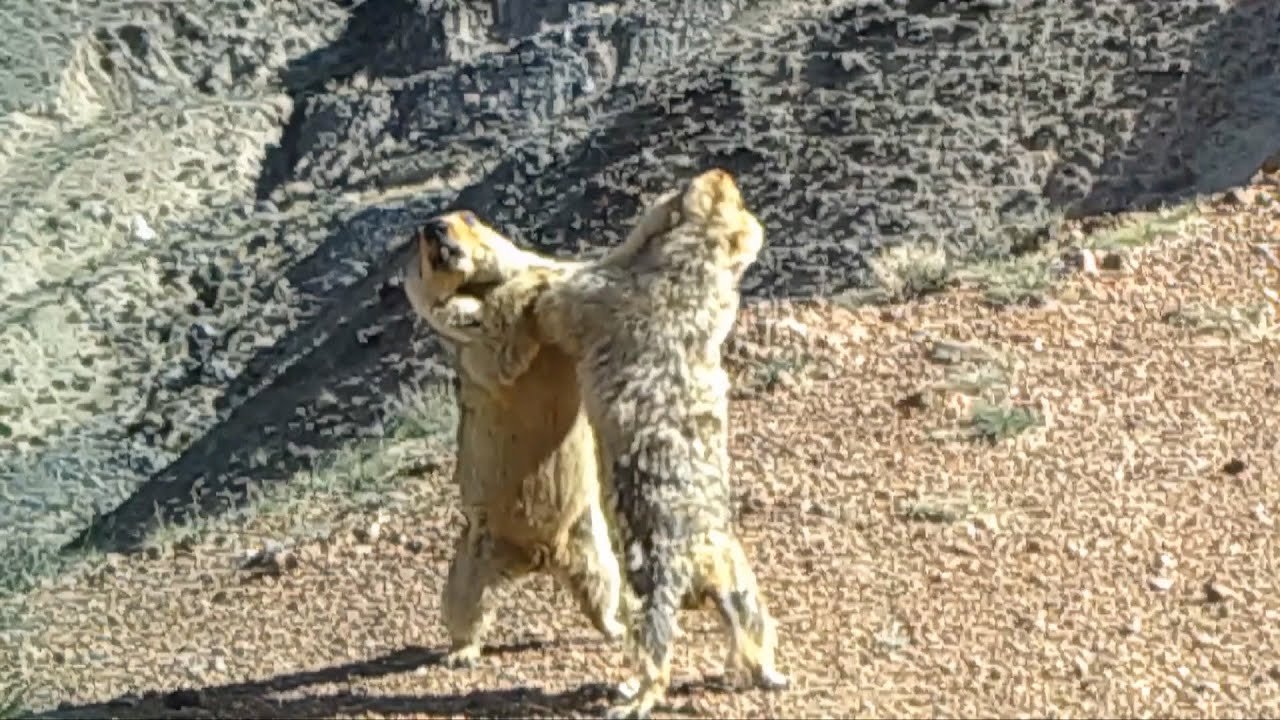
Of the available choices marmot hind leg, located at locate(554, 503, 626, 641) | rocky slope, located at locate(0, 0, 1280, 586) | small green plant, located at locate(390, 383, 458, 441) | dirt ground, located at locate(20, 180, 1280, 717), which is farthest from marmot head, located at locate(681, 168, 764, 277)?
rocky slope, located at locate(0, 0, 1280, 586)

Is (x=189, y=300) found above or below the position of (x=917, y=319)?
below

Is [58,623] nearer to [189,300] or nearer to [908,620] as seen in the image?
[908,620]

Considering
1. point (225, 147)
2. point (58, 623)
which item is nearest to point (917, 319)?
point (58, 623)

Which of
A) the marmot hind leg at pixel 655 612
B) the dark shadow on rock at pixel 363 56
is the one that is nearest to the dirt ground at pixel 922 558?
the marmot hind leg at pixel 655 612

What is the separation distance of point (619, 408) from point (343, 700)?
1431mm

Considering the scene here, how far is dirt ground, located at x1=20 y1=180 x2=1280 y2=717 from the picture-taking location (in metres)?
7.08

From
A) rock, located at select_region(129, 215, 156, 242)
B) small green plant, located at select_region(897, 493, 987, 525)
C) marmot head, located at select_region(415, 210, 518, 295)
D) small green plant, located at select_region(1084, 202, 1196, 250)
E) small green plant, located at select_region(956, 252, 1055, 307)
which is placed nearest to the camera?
marmot head, located at select_region(415, 210, 518, 295)

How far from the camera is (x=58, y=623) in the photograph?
31.3 feet

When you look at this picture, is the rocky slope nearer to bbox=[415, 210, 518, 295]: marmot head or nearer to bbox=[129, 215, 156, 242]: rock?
bbox=[129, 215, 156, 242]: rock

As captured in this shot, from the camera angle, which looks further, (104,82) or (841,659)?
(104,82)

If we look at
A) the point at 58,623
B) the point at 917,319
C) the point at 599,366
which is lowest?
the point at 58,623

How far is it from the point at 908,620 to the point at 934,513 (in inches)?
34.1

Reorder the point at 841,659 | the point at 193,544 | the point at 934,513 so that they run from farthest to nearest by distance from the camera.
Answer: the point at 193,544 < the point at 934,513 < the point at 841,659

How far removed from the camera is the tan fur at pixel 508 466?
23.0ft
